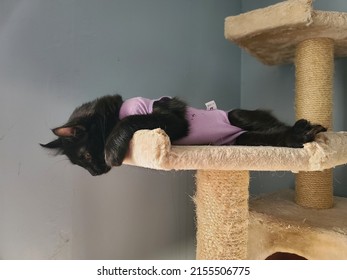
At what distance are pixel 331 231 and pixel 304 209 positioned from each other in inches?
9.9

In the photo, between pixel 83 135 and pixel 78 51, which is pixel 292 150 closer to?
pixel 83 135

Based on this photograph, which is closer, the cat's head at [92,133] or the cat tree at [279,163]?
the cat tree at [279,163]

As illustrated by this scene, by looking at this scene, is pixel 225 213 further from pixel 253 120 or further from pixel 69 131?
pixel 69 131

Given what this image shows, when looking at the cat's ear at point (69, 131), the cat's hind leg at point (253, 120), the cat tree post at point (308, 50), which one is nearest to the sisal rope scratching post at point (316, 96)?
the cat tree post at point (308, 50)

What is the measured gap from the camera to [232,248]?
87 cm

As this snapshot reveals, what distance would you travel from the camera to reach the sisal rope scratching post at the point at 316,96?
121 centimetres

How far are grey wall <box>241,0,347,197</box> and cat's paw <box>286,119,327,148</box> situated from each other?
0.85m

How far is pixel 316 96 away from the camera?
1.21 m

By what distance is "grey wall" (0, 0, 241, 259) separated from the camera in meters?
1.07

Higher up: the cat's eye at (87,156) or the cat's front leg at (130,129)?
the cat's front leg at (130,129)

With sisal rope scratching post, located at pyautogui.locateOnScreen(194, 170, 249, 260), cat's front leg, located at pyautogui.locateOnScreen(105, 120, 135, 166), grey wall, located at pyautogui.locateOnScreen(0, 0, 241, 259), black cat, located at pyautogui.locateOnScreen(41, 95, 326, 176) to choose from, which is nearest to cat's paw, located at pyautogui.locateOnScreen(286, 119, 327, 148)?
black cat, located at pyautogui.locateOnScreen(41, 95, 326, 176)

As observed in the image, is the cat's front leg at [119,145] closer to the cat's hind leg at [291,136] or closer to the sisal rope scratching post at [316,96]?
the cat's hind leg at [291,136]

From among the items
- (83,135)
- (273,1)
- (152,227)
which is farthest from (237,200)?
(273,1)

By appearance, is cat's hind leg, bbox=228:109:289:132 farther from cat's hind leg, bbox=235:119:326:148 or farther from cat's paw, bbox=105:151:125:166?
cat's paw, bbox=105:151:125:166
